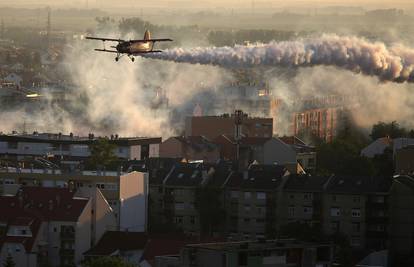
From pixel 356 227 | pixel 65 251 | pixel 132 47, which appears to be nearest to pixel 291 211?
pixel 356 227

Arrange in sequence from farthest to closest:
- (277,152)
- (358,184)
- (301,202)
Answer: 1. (277,152)
2. (301,202)
3. (358,184)

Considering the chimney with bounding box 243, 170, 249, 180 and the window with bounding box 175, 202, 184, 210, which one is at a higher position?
the chimney with bounding box 243, 170, 249, 180

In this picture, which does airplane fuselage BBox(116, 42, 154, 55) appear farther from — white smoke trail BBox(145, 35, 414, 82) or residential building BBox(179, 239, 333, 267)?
residential building BBox(179, 239, 333, 267)

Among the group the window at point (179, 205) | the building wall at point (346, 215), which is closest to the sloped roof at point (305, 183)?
the building wall at point (346, 215)

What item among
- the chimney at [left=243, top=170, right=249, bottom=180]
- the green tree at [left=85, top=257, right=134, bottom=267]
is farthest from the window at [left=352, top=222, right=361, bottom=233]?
the green tree at [left=85, top=257, right=134, bottom=267]

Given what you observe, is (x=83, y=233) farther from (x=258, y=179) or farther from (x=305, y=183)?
(x=305, y=183)

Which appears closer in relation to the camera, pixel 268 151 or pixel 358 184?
pixel 358 184

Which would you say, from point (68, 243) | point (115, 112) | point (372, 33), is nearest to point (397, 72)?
point (68, 243)
